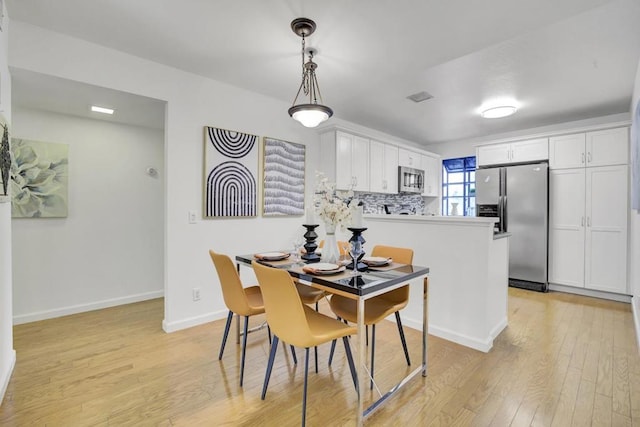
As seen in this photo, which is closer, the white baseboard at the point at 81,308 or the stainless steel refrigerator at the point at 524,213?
the white baseboard at the point at 81,308

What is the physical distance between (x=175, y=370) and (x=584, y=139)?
218 inches

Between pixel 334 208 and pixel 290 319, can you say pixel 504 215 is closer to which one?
pixel 334 208

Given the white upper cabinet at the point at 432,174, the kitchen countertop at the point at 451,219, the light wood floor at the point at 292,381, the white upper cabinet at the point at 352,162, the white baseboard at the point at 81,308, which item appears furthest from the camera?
the white upper cabinet at the point at 432,174

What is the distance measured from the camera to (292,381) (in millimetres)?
2100

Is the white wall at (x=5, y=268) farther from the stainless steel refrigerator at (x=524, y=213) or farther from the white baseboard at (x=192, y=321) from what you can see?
the stainless steel refrigerator at (x=524, y=213)

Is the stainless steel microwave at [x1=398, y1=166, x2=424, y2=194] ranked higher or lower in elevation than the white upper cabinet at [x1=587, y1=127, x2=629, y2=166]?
lower

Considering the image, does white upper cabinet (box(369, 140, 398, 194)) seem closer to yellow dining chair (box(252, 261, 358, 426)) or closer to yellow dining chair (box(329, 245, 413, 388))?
yellow dining chair (box(329, 245, 413, 388))

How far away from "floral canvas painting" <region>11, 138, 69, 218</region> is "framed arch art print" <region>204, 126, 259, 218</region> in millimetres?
1599

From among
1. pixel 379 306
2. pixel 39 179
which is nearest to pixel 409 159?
pixel 379 306

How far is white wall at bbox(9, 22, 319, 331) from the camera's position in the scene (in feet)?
7.86

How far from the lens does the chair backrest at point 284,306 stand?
1.58 meters

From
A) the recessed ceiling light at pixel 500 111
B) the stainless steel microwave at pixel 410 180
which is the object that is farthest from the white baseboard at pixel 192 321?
the recessed ceiling light at pixel 500 111

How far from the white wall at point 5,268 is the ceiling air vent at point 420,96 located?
3.59m

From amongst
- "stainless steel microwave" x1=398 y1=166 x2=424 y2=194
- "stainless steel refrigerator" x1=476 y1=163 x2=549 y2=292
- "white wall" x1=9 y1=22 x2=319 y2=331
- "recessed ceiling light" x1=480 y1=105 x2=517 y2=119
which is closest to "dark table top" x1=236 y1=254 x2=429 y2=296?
"white wall" x1=9 y1=22 x2=319 y2=331
